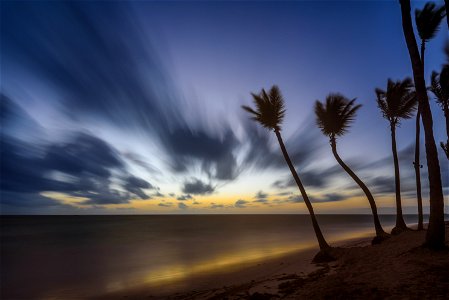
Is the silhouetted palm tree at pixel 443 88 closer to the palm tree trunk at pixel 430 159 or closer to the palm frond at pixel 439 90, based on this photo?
the palm frond at pixel 439 90

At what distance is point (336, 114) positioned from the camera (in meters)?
15.4

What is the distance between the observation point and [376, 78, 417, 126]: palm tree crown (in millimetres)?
15283

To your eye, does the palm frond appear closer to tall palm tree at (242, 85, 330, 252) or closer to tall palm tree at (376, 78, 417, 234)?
tall palm tree at (376, 78, 417, 234)

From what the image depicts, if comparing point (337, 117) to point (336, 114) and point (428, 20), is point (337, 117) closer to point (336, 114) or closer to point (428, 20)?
point (336, 114)

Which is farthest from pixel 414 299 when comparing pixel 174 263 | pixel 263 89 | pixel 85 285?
pixel 174 263

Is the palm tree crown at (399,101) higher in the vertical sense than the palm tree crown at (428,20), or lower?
lower

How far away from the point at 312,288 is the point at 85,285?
1408cm

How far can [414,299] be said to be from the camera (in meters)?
5.14

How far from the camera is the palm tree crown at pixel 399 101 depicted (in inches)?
602

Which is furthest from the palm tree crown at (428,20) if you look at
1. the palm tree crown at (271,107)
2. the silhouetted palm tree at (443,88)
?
the palm tree crown at (271,107)

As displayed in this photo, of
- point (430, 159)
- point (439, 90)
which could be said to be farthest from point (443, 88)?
point (430, 159)

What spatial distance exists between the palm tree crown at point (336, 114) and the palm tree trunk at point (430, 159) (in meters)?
5.61

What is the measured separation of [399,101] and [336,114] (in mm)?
3992

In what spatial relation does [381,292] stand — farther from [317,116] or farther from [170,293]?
[317,116]
